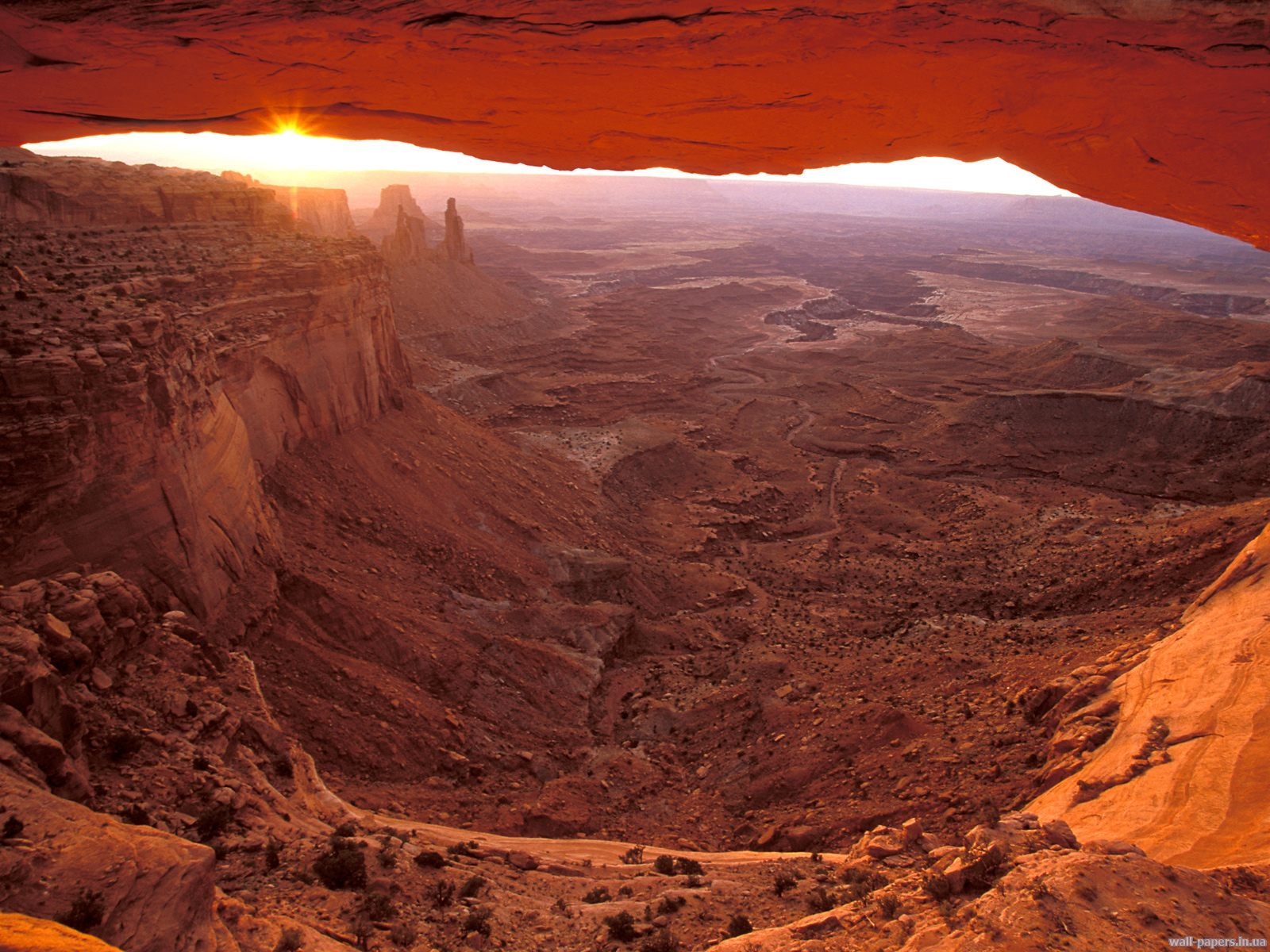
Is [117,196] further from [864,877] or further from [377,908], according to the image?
[864,877]

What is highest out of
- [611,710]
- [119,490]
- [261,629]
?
[119,490]

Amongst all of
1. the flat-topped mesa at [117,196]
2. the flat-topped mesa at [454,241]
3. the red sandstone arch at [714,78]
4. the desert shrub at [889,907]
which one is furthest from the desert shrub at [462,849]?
the flat-topped mesa at [454,241]

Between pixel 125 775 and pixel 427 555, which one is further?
pixel 427 555

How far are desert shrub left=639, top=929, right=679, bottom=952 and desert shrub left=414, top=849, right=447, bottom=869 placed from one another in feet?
8.44

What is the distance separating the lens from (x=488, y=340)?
54594mm

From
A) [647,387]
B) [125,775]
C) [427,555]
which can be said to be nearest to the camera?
[125,775]

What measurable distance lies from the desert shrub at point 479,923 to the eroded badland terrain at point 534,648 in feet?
0.08

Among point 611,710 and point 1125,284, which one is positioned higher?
point 1125,284

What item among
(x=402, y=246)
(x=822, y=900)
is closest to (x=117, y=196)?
(x=822, y=900)

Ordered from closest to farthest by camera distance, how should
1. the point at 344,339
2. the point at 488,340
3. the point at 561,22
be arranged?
the point at 561,22
the point at 344,339
the point at 488,340

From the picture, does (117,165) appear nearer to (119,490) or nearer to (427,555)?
(427,555)

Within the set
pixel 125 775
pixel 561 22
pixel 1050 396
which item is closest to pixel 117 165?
pixel 125 775

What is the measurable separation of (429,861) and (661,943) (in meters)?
2.89

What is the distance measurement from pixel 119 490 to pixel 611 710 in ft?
36.7
